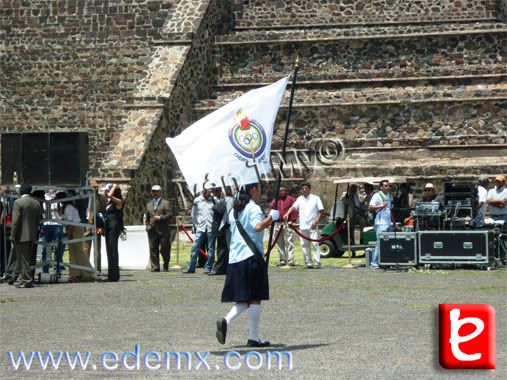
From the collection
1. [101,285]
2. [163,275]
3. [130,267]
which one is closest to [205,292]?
[101,285]

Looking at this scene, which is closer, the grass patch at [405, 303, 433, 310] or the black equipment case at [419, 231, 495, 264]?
the grass patch at [405, 303, 433, 310]

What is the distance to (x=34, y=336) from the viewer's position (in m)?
15.1

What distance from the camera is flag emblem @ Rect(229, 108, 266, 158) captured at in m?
17.0

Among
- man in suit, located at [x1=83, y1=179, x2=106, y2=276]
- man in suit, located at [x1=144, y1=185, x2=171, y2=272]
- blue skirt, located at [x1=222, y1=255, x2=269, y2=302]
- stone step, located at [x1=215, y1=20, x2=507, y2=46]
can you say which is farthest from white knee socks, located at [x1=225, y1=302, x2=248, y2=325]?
stone step, located at [x1=215, y1=20, x2=507, y2=46]

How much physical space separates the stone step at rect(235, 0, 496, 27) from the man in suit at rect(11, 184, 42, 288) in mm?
17235

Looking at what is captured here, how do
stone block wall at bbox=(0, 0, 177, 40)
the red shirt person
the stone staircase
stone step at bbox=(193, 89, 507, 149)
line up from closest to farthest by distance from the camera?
the red shirt person → the stone staircase → stone step at bbox=(193, 89, 507, 149) → stone block wall at bbox=(0, 0, 177, 40)

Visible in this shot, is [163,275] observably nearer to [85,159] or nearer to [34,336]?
[85,159]

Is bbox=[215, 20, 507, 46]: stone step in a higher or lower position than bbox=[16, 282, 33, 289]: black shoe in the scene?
higher

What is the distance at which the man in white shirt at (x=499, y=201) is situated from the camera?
2555 cm

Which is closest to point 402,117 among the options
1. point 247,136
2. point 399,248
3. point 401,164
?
point 401,164

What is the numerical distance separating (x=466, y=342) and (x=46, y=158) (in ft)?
39.1

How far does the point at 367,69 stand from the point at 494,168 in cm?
587

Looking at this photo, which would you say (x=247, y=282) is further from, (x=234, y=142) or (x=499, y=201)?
(x=499, y=201)

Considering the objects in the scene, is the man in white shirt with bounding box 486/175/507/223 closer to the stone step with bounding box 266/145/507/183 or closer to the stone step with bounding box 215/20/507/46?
the stone step with bounding box 266/145/507/183
